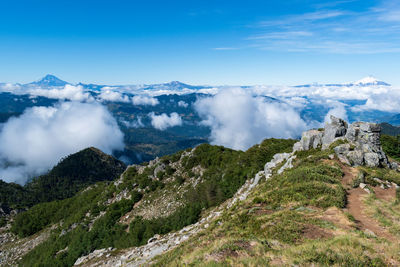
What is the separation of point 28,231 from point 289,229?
128 m

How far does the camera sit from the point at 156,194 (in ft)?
204

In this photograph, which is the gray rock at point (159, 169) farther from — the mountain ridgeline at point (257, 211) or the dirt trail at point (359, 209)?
the dirt trail at point (359, 209)

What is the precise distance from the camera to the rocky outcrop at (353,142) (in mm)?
36906

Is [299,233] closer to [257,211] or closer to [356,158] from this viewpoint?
[257,211]

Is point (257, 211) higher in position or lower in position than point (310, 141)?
lower

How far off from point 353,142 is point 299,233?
107ft

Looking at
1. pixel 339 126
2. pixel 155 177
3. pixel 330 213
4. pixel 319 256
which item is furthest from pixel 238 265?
pixel 155 177

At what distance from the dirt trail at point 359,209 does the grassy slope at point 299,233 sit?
1.94 feet

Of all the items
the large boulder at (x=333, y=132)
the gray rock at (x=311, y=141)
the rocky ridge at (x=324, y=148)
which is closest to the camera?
the rocky ridge at (x=324, y=148)

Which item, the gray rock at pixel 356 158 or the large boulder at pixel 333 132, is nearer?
the gray rock at pixel 356 158

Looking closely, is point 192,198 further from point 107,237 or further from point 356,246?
point 356,246

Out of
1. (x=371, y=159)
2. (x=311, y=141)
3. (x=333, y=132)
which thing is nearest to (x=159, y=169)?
(x=311, y=141)

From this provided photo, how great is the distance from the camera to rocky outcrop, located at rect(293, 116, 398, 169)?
36.9m

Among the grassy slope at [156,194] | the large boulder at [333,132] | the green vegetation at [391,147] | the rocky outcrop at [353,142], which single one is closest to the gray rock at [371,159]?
the rocky outcrop at [353,142]
